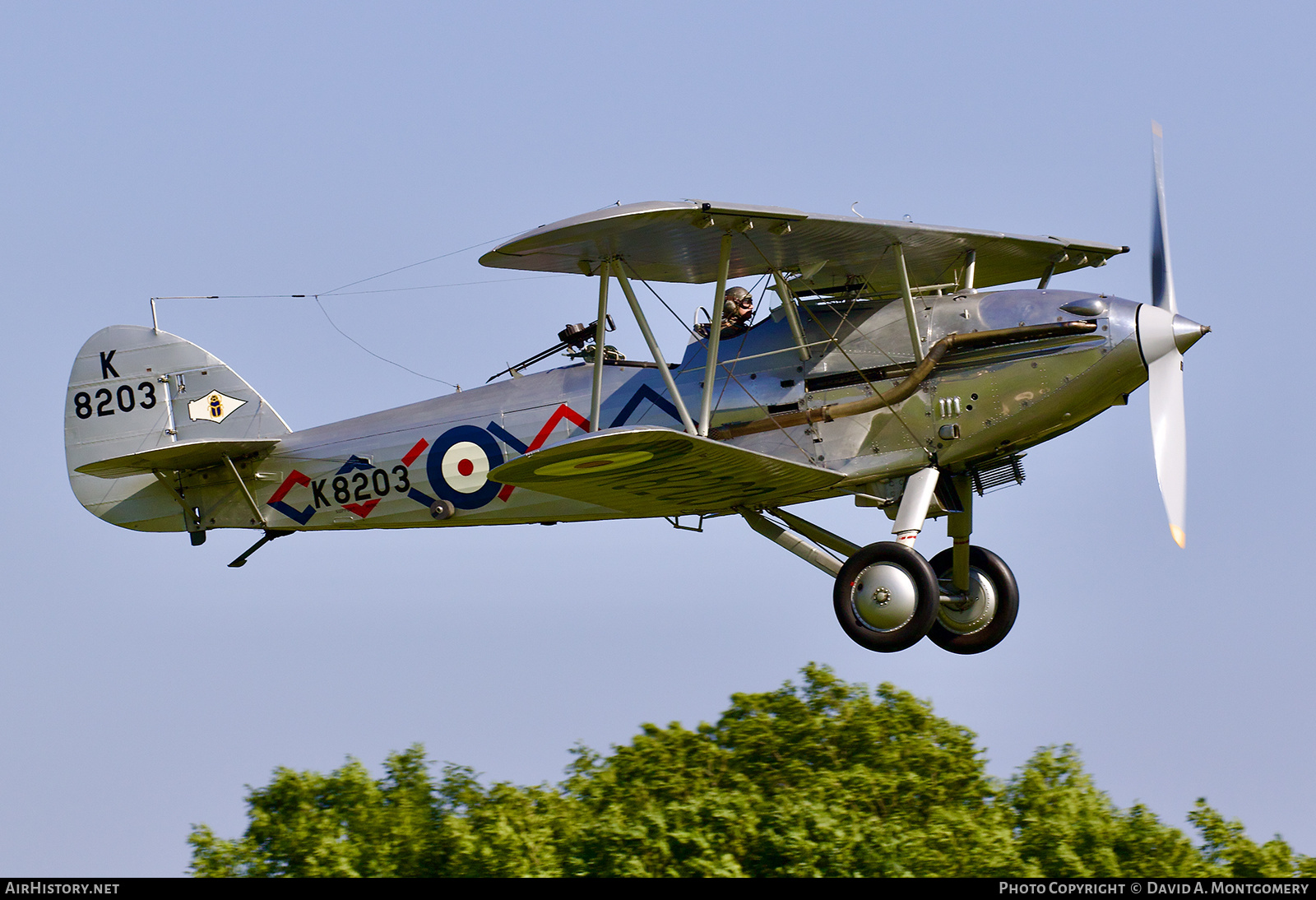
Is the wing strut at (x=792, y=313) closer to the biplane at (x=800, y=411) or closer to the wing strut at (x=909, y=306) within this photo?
the biplane at (x=800, y=411)

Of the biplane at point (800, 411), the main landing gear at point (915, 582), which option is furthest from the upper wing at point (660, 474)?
the main landing gear at point (915, 582)

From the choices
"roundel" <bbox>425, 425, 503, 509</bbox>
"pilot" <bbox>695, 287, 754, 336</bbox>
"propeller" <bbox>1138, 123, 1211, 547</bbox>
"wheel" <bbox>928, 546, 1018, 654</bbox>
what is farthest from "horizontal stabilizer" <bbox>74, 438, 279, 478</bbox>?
"propeller" <bbox>1138, 123, 1211, 547</bbox>

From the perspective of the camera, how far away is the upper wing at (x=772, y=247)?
444 inches

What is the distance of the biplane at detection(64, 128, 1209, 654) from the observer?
11.5 metres

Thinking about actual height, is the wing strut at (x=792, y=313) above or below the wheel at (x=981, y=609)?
above

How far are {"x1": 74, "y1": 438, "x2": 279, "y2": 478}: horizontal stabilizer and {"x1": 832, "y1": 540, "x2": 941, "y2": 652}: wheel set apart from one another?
5568mm

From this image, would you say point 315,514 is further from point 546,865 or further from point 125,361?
point 546,865

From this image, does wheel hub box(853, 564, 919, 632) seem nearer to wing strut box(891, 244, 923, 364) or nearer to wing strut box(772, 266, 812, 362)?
wing strut box(891, 244, 923, 364)

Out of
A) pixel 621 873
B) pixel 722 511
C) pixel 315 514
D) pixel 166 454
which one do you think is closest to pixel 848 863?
pixel 621 873

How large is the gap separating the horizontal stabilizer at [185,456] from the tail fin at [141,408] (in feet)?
1.28

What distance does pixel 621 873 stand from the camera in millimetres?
12414

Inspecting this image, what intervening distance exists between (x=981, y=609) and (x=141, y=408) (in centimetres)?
766
